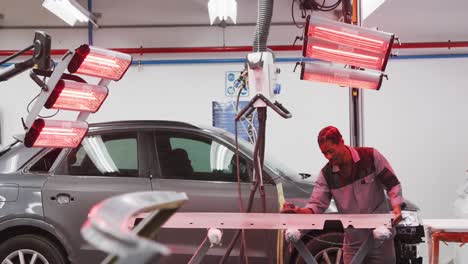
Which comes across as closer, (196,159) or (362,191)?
(362,191)

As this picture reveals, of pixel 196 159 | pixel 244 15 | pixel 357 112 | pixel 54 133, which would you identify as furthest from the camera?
pixel 244 15

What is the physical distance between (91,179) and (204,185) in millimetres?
1000

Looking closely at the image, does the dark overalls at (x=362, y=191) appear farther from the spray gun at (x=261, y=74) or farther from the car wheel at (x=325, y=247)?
the spray gun at (x=261, y=74)

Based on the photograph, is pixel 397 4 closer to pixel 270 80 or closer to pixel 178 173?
pixel 178 173

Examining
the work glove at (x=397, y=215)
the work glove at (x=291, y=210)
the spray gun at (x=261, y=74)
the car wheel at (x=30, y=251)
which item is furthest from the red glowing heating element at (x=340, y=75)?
the car wheel at (x=30, y=251)

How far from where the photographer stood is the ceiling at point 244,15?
7426 millimetres

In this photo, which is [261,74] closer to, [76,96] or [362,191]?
[76,96]

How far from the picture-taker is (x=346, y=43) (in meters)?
3.22

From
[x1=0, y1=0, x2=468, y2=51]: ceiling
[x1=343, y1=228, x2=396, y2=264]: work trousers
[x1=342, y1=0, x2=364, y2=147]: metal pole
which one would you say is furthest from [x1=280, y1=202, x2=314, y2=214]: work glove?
[x1=0, y1=0, x2=468, y2=51]: ceiling

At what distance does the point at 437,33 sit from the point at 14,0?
560 centimetres

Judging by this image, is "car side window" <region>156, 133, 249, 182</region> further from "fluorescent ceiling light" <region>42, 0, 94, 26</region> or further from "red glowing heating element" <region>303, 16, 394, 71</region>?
"fluorescent ceiling light" <region>42, 0, 94, 26</region>

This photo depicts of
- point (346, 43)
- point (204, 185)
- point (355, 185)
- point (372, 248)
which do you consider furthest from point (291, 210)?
point (204, 185)

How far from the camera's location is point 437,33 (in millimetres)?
7520

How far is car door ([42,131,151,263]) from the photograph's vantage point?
194 inches
